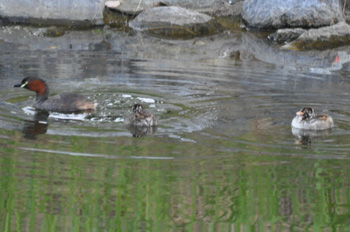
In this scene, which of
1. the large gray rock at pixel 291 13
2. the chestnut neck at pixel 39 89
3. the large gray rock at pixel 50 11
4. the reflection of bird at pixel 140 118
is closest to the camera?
the reflection of bird at pixel 140 118

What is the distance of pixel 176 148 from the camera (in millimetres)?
8164

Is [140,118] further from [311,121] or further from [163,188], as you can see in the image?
[163,188]

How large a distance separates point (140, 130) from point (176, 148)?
0.95 metres

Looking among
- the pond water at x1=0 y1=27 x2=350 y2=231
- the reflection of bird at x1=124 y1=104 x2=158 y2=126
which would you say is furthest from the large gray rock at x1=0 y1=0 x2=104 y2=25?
the reflection of bird at x1=124 y1=104 x2=158 y2=126

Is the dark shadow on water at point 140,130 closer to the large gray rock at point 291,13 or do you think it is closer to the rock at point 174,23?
the rock at point 174,23

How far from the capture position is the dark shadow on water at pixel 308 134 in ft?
28.9

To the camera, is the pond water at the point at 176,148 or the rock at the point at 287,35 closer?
the pond water at the point at 176,148

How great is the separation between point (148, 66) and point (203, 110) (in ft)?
11.3

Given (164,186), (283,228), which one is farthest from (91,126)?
(283,228)

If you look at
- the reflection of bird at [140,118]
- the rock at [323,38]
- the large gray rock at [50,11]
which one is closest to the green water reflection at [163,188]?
the reflection of bird at [140,118]

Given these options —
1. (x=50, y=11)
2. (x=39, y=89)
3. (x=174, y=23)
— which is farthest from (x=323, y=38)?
(x=39, y=89)

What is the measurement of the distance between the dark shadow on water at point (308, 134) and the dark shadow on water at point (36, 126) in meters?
3.10

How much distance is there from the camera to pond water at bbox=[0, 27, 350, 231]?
621cm

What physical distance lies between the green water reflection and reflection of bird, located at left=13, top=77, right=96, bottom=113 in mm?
1739
